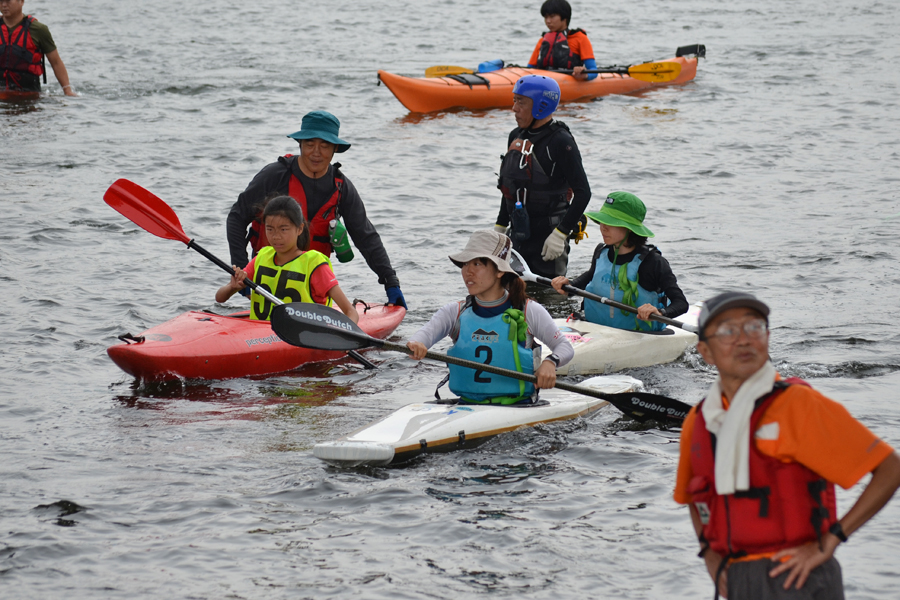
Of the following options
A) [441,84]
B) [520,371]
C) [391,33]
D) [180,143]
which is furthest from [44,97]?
[520,371]

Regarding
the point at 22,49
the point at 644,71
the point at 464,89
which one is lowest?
the point at 464,89

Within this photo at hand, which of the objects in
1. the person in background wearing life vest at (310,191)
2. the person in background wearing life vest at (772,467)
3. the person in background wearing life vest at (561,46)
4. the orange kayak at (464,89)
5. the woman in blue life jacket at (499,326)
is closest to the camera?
the person in background wearing life vest at (772,467)

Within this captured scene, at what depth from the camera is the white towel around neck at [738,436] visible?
94.6 inches

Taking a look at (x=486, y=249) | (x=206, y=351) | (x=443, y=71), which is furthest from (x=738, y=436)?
(x=443, y=71)

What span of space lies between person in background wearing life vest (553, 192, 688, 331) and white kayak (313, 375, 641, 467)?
3.57 ft

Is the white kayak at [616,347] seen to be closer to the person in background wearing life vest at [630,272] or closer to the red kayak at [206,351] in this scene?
the person in background wearing life vest at [630,272]

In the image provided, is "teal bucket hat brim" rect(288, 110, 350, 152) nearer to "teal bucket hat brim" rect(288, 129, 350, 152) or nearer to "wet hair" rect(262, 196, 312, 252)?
"teal bucket hat brim" rect(288, 129, 350, 152)

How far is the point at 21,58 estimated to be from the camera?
43.1 ft

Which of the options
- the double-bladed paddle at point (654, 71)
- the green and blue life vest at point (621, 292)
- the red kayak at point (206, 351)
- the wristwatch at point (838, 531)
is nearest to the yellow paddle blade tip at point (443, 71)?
the double-bladed paddle at point (654, 71)

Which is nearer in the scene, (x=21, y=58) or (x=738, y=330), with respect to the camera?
(x=738, y=330)

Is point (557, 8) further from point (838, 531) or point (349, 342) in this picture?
point (838, 531)

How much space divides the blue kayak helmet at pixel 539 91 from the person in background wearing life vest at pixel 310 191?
126 centimetres

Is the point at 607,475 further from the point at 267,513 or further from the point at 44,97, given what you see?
the point at 44,97

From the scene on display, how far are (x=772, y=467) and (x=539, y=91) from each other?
4.68 m
